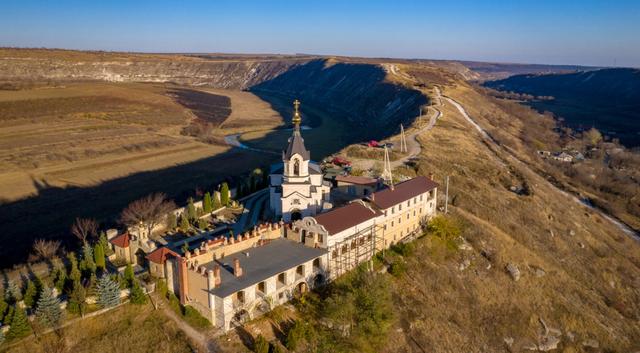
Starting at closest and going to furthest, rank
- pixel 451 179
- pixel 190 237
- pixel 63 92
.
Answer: pixel 190 237
pixel 451 179
pixel 63 92

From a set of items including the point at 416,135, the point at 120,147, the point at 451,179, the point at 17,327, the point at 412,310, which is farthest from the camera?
the point at 120,147

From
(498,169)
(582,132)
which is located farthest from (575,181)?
(582,132)

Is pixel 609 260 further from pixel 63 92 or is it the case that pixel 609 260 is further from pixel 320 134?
pixel 63 92

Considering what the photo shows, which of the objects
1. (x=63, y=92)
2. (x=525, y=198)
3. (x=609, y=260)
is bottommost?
(x=609, y=260)

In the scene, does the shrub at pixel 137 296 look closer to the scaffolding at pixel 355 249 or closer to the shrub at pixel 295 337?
the shrub at pixel 295 337

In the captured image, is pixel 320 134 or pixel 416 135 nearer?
pixel 416 135

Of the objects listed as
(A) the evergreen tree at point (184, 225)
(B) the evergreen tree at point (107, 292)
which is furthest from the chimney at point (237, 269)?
(A) the evergreen tree at point (184, 225)

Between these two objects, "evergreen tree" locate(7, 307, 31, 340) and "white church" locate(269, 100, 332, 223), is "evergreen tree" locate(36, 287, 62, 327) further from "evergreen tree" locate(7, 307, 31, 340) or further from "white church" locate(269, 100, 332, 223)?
"white church" locate(269, 100, 332, 223)

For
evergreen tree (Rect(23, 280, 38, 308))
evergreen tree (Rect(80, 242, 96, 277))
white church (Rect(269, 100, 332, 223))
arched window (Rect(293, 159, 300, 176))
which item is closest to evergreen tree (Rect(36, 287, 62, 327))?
evergreen tree (Rect(23, 280, 38, 308))
